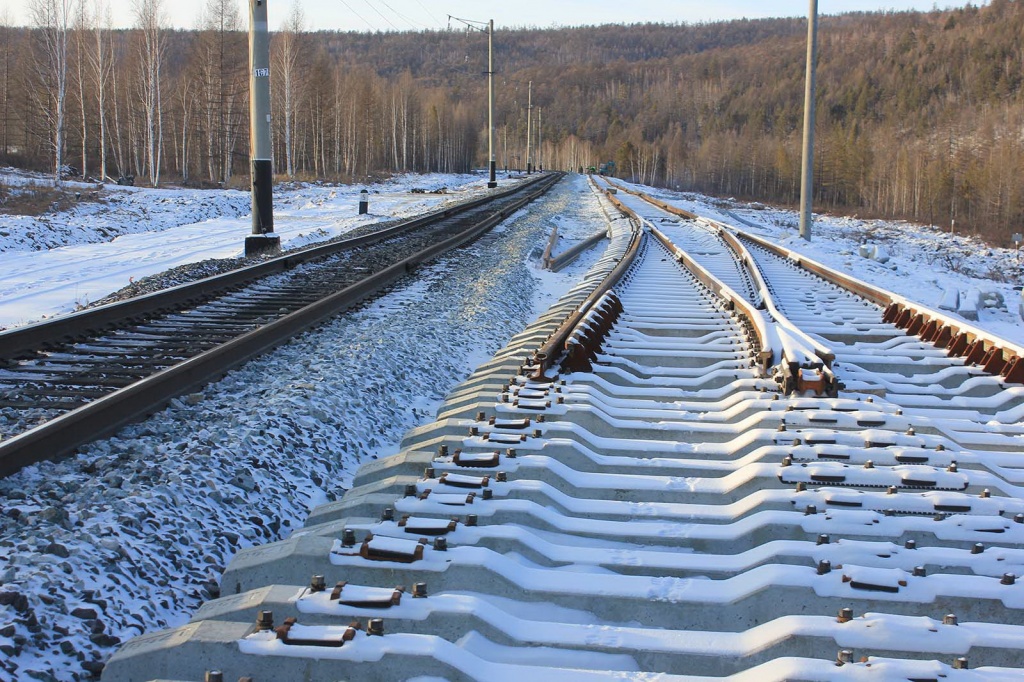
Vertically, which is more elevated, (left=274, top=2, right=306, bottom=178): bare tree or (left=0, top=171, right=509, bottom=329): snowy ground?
(left=274, top=2, right=306, bottom=178): bare tree

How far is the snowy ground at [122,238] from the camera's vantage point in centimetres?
1210

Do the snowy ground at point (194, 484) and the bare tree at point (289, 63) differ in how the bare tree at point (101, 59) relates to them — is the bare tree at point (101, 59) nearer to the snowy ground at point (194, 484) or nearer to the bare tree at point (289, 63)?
the bare tree at point (289, 63)

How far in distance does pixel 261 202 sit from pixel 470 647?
14.3 metres

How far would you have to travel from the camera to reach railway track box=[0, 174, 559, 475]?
4855 millimetres

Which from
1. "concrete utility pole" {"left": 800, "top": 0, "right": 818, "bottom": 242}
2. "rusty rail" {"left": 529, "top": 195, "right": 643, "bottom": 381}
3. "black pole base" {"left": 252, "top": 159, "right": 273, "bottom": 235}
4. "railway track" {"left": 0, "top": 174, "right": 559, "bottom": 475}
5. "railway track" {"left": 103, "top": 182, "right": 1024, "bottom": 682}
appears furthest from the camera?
"concrete utility pole" {"left": 800, "top": 0, "right": 818, "bottom": 242}

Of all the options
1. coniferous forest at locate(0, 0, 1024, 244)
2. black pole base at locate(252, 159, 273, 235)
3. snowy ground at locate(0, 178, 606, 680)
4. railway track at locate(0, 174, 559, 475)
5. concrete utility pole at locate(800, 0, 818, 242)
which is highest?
coniferous forest at locate(0, 0, 1024, 244)

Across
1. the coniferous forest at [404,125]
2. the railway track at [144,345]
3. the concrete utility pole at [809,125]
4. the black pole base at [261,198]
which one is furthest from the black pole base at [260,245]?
the coniferous forest at [404,125]

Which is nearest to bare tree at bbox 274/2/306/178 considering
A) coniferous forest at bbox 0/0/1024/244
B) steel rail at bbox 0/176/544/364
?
coniferous forest at bbox 0/0/1024/244

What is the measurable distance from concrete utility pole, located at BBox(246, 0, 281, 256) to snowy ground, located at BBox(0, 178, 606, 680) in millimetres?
7384

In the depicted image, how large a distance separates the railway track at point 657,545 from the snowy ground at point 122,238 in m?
7.64

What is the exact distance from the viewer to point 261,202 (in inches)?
623

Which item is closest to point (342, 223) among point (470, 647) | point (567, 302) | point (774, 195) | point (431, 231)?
point (431, 231)

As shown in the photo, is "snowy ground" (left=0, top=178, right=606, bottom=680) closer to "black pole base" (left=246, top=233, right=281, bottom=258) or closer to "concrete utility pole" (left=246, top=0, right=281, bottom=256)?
"black pole base" (left=246, top=233, right=281, bottom=258)

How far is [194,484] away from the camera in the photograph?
13.7ft
